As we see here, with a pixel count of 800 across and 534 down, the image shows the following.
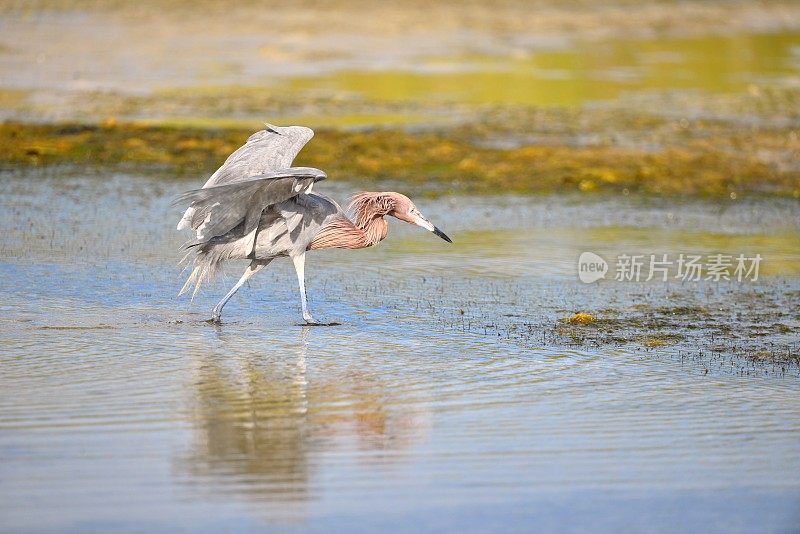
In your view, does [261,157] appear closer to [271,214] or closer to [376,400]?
[271,214]

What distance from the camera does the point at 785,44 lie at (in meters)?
30.0

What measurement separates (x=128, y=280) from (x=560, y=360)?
367cm

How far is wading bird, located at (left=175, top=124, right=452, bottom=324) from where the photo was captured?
8469 mm

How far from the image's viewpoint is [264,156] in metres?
8.93

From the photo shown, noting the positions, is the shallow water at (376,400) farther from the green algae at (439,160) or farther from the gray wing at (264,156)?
the green algae at (439,160)

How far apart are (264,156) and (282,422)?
275 cm

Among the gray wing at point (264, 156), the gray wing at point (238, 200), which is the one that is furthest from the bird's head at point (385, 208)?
the gray wing at point (238, 200)

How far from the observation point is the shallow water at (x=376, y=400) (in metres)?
5.58

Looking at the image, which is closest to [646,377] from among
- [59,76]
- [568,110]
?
→ [568,110]

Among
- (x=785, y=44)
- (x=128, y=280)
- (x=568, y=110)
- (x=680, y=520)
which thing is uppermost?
(x=785, y=44)

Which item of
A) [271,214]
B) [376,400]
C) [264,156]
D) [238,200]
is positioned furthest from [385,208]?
[376,400]

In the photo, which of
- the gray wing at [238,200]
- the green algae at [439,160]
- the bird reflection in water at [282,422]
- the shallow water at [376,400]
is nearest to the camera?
the shallow water at [376,400]

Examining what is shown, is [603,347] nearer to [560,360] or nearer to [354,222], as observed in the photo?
[560,360]

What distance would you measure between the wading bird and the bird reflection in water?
946 mm
